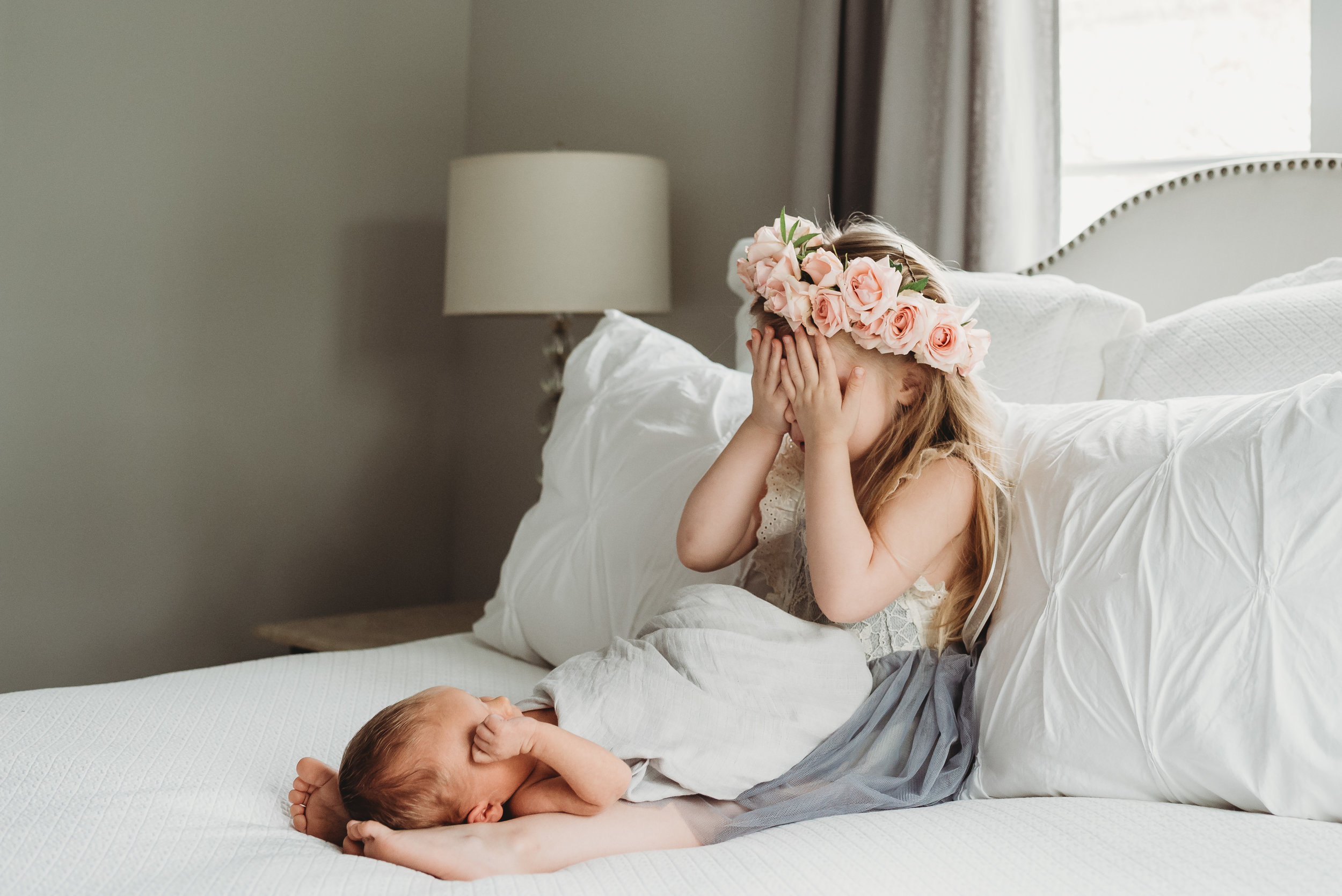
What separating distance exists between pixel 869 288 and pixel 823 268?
5 cm

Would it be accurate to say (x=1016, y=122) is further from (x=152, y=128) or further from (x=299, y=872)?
(x=152, y=128)

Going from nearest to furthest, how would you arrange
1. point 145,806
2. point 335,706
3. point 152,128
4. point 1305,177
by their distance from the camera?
1. point 145,806
2. point 335,706
3. point 1305,177
4. point 152,128

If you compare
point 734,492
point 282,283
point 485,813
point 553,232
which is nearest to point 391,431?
point 282,283

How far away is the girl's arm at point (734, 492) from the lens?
110 cm

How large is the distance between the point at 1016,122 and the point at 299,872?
1.53 meters

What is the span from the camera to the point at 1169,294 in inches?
56.2

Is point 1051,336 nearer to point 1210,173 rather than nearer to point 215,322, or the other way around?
point 1210,173

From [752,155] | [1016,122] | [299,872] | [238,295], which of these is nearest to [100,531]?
[238,295]

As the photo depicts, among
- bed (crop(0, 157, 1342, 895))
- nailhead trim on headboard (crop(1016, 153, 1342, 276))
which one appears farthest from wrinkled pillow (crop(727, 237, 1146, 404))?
bed (crop(0, 157, 1342, 895))

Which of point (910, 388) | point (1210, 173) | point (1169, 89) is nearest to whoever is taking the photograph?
point (910, 388)

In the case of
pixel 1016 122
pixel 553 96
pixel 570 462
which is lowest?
pixel 570 462

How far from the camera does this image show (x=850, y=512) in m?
0.98

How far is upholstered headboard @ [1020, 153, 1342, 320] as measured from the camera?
131 cm

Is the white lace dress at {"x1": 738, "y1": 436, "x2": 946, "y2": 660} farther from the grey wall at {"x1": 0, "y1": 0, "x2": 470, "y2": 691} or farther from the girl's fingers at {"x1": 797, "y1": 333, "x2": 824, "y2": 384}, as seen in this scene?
the grey wall at {"x1": 0, "y1": 0, "x2": 470, "y2": 691}
